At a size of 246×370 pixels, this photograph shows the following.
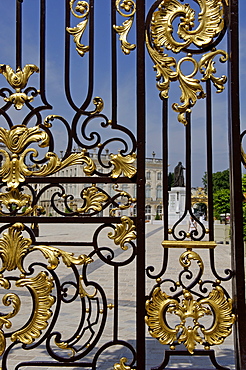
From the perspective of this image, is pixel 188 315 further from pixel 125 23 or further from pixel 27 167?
pixel 125 23

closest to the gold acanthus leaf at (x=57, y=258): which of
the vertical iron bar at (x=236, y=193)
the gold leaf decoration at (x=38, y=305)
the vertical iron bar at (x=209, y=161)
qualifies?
the gold leaf decoration at (x=38, y=305)

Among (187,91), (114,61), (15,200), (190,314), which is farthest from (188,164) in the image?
(15,200)

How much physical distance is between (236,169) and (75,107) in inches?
48.2

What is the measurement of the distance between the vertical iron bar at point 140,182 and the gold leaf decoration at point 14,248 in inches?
31.3

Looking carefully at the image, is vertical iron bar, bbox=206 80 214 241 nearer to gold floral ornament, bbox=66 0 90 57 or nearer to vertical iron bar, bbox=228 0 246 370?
vertical iron bar, bbox=228 0 246 370

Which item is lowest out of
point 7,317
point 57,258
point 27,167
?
point 7,317

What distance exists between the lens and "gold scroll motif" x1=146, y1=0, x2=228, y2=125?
2.71 m

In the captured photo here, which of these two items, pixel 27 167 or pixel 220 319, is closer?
pixel 220 319

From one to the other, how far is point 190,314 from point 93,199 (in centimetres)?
104

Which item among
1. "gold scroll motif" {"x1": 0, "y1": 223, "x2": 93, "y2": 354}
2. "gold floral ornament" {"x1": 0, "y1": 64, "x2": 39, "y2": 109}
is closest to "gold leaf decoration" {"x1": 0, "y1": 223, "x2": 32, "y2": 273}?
"gold scroll motif" {"x1": 0, "y1": 223, "x2": 93, "y2": 354}

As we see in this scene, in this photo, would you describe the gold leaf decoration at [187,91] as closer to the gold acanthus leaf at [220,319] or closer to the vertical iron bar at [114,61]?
the vertical iron bar at [114,61]

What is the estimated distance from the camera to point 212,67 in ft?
8.87

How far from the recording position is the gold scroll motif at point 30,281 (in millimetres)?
2676

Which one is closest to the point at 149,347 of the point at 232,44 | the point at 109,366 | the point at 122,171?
the point at 109,366
